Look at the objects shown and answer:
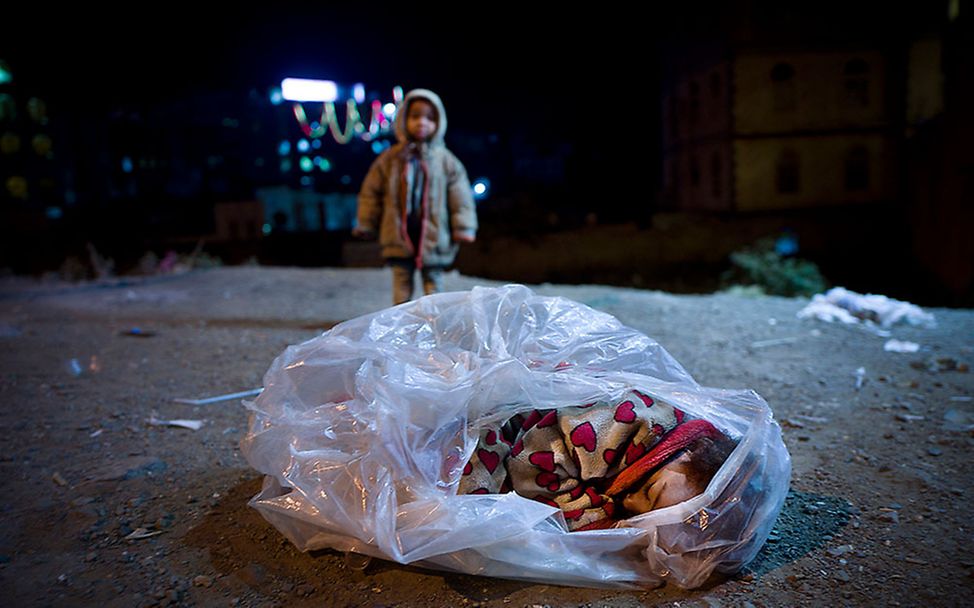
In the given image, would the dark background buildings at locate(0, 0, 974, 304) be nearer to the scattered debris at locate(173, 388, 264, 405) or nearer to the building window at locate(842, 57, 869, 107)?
the building window at locate(842, 57, 869, 107)

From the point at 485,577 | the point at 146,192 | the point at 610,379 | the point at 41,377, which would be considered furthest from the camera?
the point at 146,192

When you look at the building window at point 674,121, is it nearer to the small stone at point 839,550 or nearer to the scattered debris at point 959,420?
the scattered debris at point 959,420

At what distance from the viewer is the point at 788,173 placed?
1908 centimetres

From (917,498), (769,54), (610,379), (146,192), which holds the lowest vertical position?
(917,498)

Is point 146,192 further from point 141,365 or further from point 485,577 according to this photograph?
point 485,577

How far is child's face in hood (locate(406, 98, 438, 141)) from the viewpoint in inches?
201

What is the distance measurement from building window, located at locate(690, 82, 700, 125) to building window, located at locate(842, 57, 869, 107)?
4077 millimetres

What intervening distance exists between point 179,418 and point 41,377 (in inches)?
55.0

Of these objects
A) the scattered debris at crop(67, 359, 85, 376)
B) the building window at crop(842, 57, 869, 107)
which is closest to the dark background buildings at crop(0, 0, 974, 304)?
the building window at crop(842, 57, 869, 107)

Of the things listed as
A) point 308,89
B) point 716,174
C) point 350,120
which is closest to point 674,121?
point 716,174

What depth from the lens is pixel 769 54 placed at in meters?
18.4

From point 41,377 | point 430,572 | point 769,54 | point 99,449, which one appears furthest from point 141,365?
point 769,54

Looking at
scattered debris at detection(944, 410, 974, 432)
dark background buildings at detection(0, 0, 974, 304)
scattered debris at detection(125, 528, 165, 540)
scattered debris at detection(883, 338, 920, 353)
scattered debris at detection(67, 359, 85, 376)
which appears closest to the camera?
scattered debris at detection(125, 528, 165, 540)

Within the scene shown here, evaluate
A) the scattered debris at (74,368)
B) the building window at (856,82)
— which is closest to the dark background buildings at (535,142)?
the building window at (856,82)
